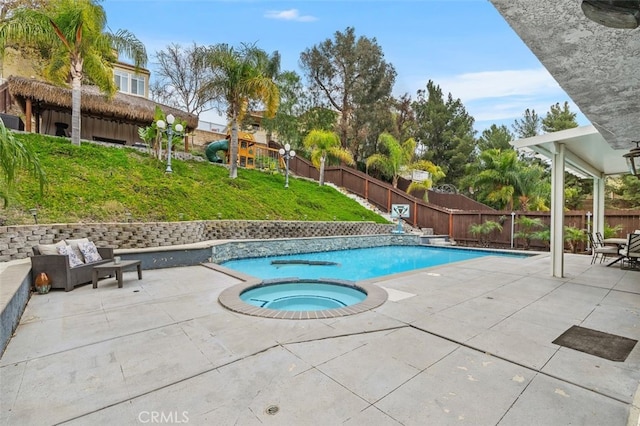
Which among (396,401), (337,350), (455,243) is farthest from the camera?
(455,243)

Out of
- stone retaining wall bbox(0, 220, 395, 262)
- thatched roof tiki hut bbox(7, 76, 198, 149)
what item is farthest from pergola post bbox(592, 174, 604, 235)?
thatched roof tiki hut bbox(7, 76, 198, 149)

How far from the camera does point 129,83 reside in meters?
19.2

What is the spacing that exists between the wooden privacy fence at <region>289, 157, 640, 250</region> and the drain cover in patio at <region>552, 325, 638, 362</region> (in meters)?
10.4

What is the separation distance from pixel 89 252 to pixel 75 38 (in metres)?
9.32

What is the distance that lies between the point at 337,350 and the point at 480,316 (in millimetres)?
2210

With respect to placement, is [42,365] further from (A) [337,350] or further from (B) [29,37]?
(B) [29,37]

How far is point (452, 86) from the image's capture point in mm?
27016

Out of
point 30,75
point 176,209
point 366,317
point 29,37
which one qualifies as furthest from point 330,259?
point 30,75

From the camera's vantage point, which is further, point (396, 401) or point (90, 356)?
point (90, 356)

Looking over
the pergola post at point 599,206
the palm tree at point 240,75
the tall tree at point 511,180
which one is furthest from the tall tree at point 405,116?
the pergola post at point 599,206

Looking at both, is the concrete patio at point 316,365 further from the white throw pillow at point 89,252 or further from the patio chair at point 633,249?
the patio chair at point 633,249

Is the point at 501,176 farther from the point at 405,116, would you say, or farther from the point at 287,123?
the point at 287,123

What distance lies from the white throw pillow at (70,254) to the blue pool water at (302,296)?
119 inches

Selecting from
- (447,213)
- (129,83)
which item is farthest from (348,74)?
(129,83)
